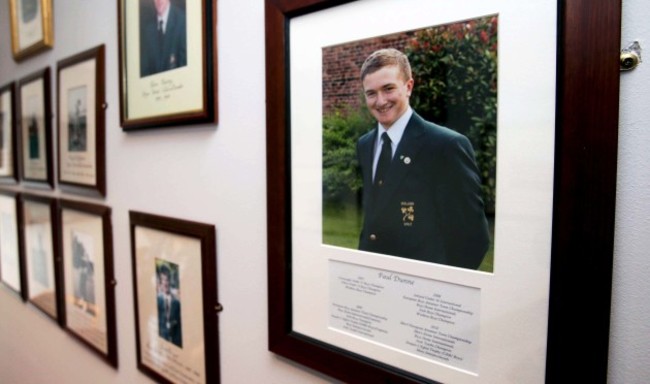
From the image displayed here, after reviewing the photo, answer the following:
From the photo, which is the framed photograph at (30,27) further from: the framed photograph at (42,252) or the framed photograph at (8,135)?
the framed photograph at (42,252)

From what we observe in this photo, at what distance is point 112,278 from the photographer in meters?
0.92

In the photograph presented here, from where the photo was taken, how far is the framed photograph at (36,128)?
3.57ft

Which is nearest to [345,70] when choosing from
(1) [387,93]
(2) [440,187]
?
(1) [387,93]

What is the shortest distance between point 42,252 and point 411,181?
1.27m

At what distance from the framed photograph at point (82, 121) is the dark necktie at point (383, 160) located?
74 cm

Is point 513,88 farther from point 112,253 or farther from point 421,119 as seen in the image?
point 112,253

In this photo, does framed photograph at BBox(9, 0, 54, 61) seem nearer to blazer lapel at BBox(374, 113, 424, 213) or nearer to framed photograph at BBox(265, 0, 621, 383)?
framed photograph at BBox(265, 0, 621, 383)

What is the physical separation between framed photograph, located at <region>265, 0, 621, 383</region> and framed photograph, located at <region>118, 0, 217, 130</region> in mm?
143

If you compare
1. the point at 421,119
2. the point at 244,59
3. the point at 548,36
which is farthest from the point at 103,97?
the point at 548,36

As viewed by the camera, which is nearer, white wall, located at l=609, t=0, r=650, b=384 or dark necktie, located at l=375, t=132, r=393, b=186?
white wall, located at l=609, t=0, r=650, b=384

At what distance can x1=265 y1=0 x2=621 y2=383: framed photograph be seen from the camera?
337mm

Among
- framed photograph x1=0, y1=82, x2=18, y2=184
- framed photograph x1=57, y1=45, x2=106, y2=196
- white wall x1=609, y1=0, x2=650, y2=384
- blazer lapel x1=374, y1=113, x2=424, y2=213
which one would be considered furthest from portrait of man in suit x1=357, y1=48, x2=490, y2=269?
framed photograph x1=0, y1=82, x2=18, y2=184

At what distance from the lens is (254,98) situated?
584mm

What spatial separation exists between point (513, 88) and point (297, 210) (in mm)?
303
